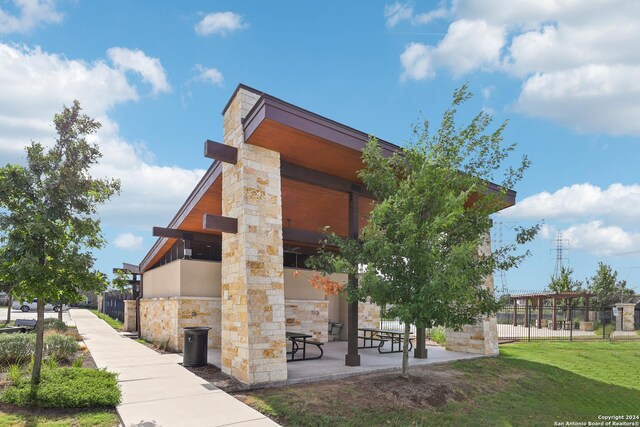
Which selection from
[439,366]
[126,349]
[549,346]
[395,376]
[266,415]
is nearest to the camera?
[266,415]

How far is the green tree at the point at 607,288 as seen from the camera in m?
31.2

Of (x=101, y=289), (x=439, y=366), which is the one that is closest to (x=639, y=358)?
(x=439, y=366)

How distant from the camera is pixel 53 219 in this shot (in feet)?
22.5

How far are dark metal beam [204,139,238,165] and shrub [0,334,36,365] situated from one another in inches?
252

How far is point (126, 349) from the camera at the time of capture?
12.8m

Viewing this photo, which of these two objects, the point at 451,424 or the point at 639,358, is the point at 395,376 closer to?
the point at 451,424

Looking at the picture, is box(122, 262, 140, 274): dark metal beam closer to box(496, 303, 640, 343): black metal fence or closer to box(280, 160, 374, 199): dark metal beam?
box(280, 160, 374, 199): dark metal beam

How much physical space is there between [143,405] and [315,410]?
8.73 ft

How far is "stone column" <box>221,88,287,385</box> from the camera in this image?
307 inches

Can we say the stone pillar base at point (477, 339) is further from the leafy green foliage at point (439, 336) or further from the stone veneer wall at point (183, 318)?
the stone veneer wall at point (183, 318)

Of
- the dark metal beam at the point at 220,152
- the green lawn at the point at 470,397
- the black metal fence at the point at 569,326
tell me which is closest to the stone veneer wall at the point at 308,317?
the green lawn at the point at 470,397

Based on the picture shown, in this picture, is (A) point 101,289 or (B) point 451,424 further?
(A) point 101,289

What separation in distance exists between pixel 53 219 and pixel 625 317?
31.7 m

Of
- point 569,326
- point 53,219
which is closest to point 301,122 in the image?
point 53,219
